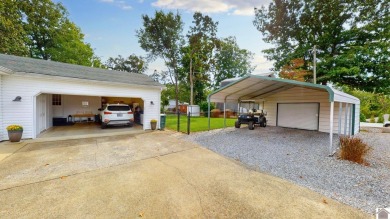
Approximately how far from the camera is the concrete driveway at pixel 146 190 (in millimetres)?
2623

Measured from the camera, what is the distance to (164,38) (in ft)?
78.7

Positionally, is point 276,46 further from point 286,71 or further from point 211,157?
point 211,157

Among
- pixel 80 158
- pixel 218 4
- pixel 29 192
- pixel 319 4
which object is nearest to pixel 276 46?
pixel 319 4

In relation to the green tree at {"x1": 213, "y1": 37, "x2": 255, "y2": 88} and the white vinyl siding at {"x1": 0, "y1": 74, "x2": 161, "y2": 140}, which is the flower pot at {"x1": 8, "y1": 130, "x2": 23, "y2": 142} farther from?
the green tree at {"x1": 213, "y1": 37, "x2": 255, "y2": 88}

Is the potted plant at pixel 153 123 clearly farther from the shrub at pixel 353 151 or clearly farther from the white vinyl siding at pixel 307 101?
the shrub at pixel 353 151

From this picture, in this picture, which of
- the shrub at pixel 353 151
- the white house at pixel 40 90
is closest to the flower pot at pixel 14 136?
the white house at pixel 40 90

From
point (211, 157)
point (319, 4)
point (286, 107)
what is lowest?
point (211, 157)

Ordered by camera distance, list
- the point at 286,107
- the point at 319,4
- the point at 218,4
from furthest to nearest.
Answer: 1. the point at 319,4
2. the point at 286,107
3. the point at 218,4

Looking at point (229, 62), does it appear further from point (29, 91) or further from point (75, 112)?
point (29, 91)

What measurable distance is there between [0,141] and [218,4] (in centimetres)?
1243

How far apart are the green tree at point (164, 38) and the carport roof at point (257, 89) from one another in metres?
14.5

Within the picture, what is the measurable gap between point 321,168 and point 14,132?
11.3m

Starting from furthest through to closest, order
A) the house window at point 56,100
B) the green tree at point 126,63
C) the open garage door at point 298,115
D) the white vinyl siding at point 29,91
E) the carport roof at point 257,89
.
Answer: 1. the green tree at point 126,63
2. the house window at point 56,100
3. the open garage door at point 298,115
4. the white vinyl siding at point 29,91
5. the carport roof at point 257,89

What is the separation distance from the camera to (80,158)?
514 cm
